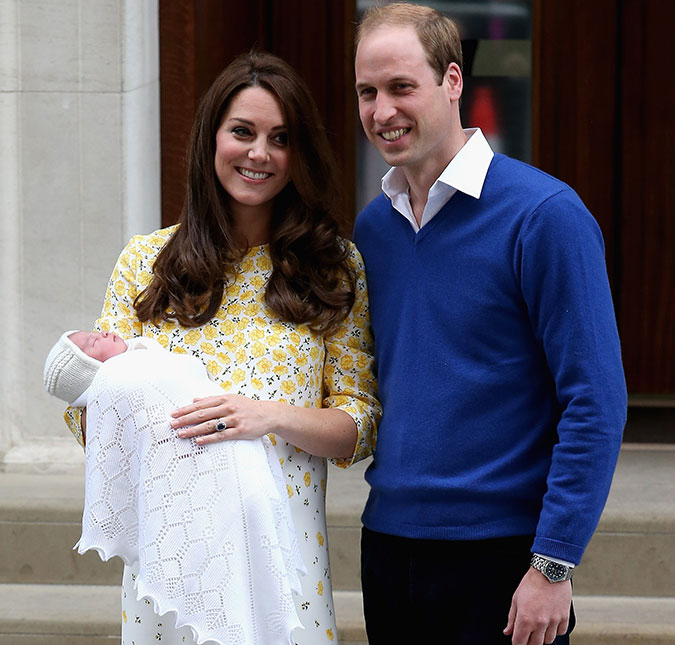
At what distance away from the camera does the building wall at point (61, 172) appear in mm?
4574

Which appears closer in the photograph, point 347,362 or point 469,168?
point 469,168

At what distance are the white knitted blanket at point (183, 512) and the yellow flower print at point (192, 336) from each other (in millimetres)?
178

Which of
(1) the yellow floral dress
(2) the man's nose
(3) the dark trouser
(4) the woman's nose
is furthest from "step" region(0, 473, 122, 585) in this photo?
(2) the man's nose

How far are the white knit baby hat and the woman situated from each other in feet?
0.51

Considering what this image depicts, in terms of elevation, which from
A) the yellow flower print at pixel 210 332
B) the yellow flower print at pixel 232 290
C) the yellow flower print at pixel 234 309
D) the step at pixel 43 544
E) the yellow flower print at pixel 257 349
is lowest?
the step at pixel 43 544

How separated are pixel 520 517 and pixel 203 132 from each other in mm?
1156

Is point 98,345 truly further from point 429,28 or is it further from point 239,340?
point 429,28

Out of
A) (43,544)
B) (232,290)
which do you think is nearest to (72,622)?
(43,544)

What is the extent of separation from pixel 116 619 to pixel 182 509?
5.76ft

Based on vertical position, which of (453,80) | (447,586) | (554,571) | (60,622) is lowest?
(60,622)

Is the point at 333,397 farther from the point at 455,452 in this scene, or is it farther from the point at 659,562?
the point at 659,562

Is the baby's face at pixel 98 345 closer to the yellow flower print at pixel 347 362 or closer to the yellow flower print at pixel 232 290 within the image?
the yellow flower print at pixel 232 290

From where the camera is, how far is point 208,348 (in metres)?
2.65

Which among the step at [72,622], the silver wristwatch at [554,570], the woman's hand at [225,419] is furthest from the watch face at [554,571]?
the step at [72,622]
